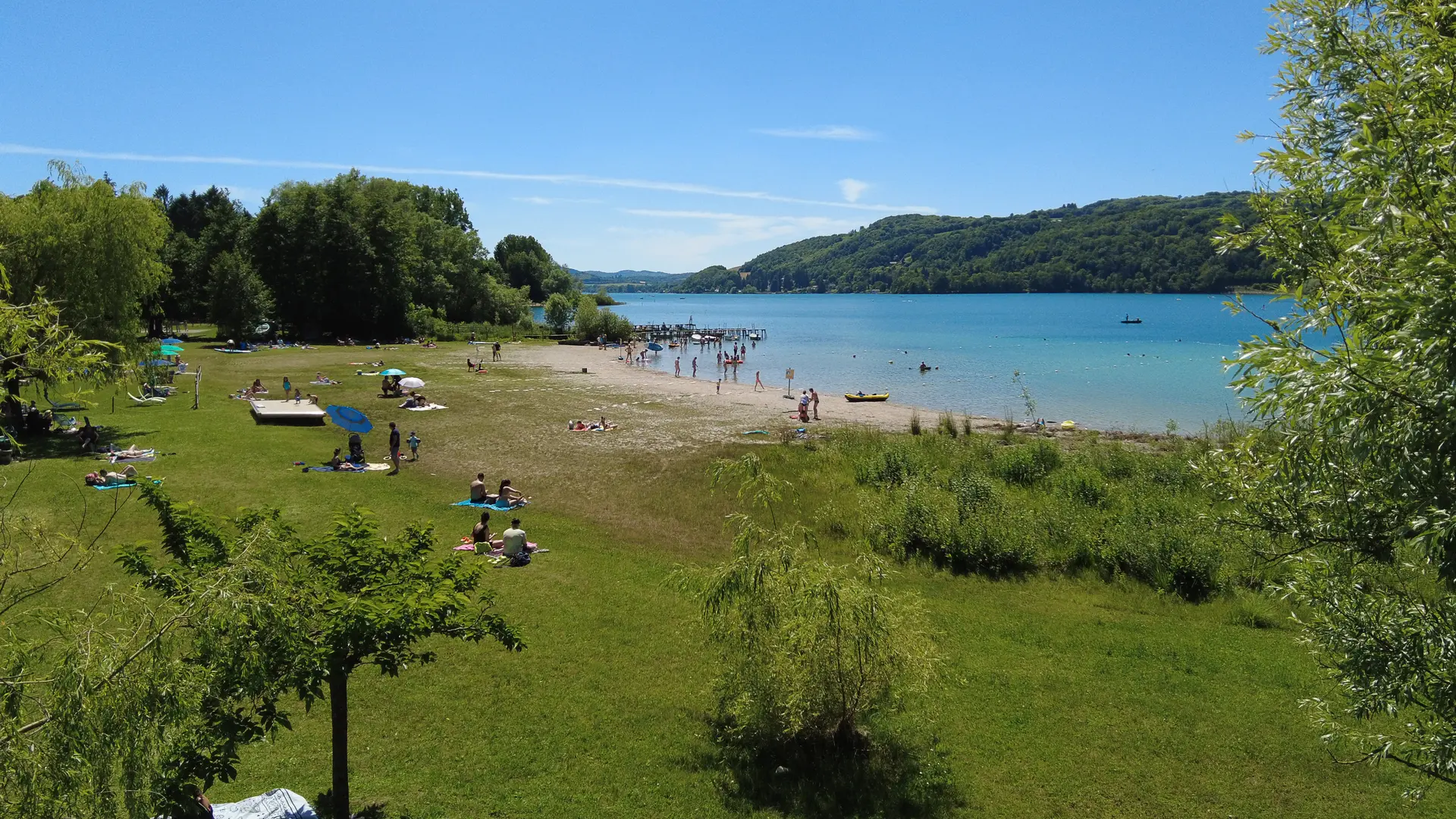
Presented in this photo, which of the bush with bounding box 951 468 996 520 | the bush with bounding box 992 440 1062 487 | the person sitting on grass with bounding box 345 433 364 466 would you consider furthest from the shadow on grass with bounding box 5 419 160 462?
the bush with bounding box 992 440 1062 487

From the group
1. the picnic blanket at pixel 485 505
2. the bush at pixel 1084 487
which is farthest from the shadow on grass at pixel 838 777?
the bush at pixel 1084 487

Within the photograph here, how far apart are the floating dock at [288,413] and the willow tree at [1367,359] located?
3183cm

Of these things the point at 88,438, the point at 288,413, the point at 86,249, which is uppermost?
the point at 86,249

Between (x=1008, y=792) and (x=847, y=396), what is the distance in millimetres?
39521

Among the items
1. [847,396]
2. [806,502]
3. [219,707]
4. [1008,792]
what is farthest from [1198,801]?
[847,396]

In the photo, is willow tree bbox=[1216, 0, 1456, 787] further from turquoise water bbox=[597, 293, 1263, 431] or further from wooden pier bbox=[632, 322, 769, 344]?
wooden pier bbox=[632, 322, 769, 344]

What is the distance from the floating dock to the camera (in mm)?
31484

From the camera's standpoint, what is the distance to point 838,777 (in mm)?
10242

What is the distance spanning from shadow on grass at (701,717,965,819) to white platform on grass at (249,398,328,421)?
26.5 metres

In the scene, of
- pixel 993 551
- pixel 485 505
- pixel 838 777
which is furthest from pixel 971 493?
pixel 485 505

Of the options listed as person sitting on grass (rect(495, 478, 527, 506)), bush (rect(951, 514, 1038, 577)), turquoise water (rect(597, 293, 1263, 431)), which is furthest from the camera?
turquoise water (rect(597, 293, 1263, 431))

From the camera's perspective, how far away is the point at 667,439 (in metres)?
32.4

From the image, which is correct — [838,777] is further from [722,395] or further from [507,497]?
[722,395]

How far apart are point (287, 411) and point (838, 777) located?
29.0 metres
